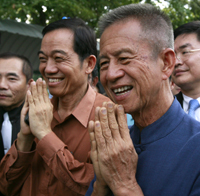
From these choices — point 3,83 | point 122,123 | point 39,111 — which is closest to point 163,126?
point 122,123

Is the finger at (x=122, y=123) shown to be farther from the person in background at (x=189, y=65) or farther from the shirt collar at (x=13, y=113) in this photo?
the shirt collar at (x=13, y=113)

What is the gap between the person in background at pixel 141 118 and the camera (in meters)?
1.49

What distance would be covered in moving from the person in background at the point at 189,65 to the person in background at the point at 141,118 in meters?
1.10

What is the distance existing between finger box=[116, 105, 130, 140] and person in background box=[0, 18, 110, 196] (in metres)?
0.66

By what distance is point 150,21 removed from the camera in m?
1.69

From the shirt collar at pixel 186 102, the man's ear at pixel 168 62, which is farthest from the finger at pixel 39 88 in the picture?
the shirt collar at pixel 186 102

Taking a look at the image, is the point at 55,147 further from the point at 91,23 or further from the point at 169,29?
the point at 91,23

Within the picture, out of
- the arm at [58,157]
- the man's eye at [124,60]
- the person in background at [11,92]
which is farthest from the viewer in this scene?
the person in background at [11,92]

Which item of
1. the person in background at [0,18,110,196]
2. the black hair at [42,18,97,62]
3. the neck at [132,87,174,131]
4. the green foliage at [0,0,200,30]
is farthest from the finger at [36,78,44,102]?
the green foliage at [0,0,200,30]

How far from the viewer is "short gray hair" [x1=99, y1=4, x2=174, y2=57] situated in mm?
1647

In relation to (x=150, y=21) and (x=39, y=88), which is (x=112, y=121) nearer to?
(x=150, y=21)

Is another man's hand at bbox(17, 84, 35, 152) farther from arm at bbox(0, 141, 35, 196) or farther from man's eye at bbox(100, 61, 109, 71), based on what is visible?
man's eye at bbox(100, 61, 109, 71)

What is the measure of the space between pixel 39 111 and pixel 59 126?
334 mm

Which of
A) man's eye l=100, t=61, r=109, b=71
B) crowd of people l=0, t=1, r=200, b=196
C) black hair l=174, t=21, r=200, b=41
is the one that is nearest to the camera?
crowd of people l=0, t=1, r=200, b=196
